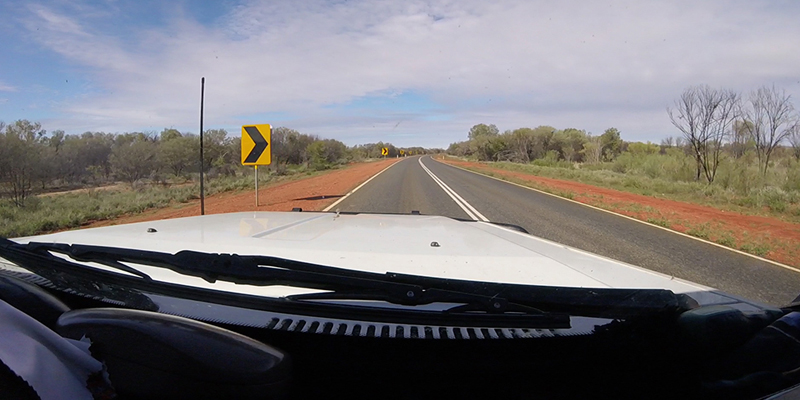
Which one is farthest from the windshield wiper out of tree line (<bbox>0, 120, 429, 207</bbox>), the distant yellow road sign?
tree line (<bbox>0, 120, 429, 207</bbox>)

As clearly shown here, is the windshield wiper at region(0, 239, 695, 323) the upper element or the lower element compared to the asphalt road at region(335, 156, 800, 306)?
upper

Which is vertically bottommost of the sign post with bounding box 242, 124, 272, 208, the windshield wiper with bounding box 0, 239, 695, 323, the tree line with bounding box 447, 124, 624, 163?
the windshield wiper with bounding box 0, 239, 695, 323

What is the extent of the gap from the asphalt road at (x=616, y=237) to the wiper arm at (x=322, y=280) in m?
5.36

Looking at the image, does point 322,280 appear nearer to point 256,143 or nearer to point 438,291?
point 438,291

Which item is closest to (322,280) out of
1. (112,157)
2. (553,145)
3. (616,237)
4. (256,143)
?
(616,237)

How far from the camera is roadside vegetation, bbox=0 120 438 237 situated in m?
11.7

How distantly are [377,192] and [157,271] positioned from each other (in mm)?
17476

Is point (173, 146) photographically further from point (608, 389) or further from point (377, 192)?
point (608, 389)

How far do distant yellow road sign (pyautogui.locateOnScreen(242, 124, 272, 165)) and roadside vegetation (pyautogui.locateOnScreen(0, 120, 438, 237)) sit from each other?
3424 millimetres

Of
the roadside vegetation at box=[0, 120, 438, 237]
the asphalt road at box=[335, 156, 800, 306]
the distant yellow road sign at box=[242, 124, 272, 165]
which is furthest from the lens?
the distant yellow road sign at box=[242, 124, 272, 165]

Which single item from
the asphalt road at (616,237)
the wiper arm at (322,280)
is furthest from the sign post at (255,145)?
the wiper arm at (322,280)

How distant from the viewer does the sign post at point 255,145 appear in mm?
13258

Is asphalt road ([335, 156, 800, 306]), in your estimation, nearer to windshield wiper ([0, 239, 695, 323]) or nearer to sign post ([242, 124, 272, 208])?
sign post ([242, 124, 272, 208])

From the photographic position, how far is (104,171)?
24094 mm
